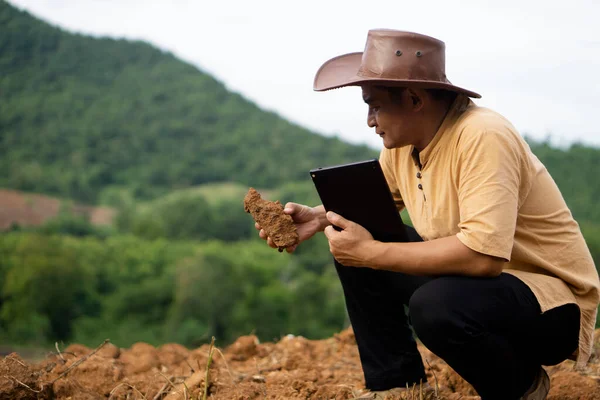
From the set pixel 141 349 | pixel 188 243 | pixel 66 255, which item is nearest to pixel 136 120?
pixel 188 243

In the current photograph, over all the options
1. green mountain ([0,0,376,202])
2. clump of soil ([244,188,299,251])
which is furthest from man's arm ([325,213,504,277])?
green mountain ([0,0,376,202])

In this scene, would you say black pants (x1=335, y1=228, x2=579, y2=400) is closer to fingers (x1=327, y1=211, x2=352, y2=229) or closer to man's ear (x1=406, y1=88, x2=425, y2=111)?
fingers (x1=327, y1=211, x2=352, y2=229)

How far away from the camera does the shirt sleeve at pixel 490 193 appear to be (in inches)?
91.2

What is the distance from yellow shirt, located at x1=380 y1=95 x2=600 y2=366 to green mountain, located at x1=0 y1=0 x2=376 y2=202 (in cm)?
5432

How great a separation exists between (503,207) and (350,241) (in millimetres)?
597

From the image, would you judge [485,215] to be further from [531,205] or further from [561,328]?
[561,328]

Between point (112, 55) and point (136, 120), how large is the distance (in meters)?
6.73

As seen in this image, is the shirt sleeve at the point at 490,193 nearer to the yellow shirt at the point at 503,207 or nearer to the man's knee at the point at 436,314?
the yellow shirt at the point at 503,207

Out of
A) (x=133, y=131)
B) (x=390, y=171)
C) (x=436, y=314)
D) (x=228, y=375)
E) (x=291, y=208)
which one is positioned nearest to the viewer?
(x=436, y=314)

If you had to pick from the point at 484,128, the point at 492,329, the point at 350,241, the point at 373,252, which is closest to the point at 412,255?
the point at 373,252

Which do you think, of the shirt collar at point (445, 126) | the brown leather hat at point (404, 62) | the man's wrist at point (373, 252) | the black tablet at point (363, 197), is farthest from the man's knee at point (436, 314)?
the brown leather hat at point (404, 62)

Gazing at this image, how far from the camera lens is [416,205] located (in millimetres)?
2807

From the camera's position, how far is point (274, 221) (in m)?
2.88

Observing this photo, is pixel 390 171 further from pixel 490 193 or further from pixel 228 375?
pixel 228 375
